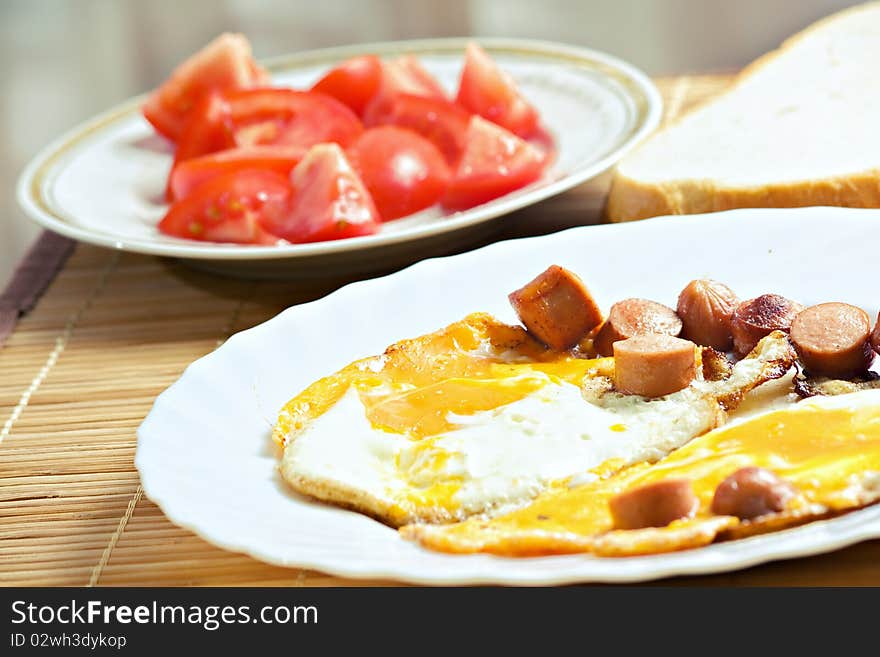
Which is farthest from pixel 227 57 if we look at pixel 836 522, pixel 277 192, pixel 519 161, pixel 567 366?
pixel 836 522

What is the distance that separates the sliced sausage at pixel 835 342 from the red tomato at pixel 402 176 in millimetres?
1381

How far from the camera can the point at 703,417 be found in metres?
2.02

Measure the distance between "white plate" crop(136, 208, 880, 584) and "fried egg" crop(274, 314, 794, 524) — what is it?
75mm

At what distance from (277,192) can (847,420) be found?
1865 millimetres

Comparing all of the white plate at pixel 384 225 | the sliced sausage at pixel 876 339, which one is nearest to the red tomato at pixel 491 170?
the white plate at pixel 384 225

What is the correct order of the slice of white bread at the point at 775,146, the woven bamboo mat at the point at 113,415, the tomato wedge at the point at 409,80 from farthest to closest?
the tomato wedge at the point at 409,80 → the slice of white bread at the point at 775,146 → the woven bamboo mat at the point at 113,415

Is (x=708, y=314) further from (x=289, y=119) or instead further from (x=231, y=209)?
(x=289, y=119)

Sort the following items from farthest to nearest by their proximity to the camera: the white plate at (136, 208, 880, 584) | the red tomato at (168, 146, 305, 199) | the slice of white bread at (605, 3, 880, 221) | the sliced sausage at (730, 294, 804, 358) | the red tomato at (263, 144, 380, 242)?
the red tomato at (168, 146, 305, 199) < the red tomato at (263, 144, 380, 242) < the slice of white bread at (605, 3, 880, 221) < the sliced sausage at (730, 294, 804, 358) < the white plate at (136, 208, 880, 584)

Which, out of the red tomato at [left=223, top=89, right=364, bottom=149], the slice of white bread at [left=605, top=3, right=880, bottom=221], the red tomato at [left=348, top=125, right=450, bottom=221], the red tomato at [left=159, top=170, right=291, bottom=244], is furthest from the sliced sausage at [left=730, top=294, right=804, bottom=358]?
the red tomato at [left=223, top=89, right=364, bottom=149]

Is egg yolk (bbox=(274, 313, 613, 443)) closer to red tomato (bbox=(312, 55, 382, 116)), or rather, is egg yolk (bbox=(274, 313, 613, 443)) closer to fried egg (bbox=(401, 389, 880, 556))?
fried egg (bbox=(401, 389, 880, 556))

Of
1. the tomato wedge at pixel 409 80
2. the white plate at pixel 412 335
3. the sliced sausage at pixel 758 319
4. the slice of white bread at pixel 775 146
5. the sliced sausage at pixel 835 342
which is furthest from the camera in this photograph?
the tomato wedge at pixel 409 80

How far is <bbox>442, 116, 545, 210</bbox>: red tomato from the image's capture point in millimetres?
3258

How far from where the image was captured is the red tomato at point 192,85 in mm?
4012

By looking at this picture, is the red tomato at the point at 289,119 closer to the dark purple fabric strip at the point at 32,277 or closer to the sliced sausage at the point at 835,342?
the dark purple fabric strip at the point at 32,277
